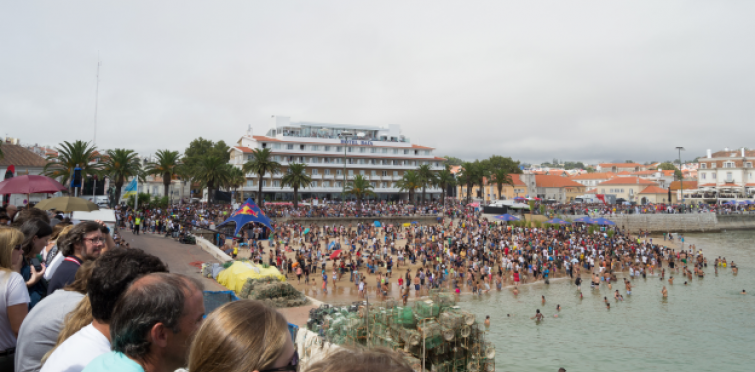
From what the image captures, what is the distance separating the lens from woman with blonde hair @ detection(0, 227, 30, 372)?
329cm

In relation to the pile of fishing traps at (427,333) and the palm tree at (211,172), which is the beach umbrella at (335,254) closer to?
the pile of fishing traps at (427,333)

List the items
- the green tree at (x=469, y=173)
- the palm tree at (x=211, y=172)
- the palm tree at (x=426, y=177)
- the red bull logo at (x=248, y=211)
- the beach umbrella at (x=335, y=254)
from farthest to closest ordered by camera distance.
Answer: the green tree at (x=469, y=173) < the palm tree at (x=426, y=177) < the palm tree at (x=211, y=172) < the red bull logo at (x=248, y=211) < the beach umbrella at (x=335, y=254)

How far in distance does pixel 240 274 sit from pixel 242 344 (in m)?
16.1

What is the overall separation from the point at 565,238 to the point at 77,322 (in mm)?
38020

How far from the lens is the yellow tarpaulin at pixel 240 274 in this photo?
54.0 ft

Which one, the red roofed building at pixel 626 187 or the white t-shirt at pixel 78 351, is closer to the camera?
the white t-shirt at pixel 78 351

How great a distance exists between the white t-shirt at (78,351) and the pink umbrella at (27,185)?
9.11 metres

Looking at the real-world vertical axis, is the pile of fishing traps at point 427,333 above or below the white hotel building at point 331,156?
below

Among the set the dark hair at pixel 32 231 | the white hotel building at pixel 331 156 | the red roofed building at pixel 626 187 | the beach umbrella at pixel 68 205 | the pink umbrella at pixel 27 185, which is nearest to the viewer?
the dark hair at pixel 32 231

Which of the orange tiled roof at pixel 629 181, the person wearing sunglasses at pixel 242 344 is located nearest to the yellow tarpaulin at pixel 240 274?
the person wearing sunglasses at pixel 242 344

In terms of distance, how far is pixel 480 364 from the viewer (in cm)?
1056

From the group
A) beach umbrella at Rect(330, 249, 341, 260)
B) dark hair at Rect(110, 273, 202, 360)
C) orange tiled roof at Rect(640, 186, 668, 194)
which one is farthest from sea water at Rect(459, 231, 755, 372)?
orange tiled roof at Rect(640, 186, 668, 194)

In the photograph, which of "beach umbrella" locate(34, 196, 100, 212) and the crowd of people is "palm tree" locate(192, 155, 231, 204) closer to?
"beach umbrella" locate(34, 196, 100, 212)

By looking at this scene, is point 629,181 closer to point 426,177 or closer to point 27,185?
point 426,177
